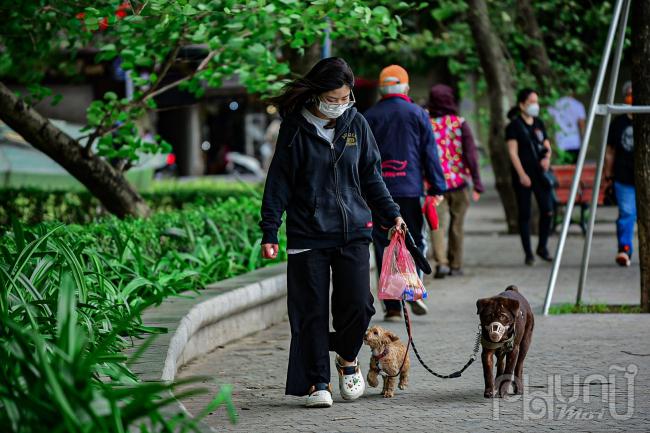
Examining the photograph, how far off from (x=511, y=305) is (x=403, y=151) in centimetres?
363

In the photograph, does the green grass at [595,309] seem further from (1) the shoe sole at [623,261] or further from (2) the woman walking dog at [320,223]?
(2) the woman walking dog at [320,223]

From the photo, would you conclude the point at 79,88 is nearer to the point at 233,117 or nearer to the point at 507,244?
the point at 507,244

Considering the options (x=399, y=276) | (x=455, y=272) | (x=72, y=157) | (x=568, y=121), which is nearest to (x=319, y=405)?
(x=399, y=276)

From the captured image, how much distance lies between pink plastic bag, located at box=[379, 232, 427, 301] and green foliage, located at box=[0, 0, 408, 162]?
8.78 ft

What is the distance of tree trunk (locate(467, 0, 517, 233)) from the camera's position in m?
17.3

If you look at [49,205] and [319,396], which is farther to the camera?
[49,205]

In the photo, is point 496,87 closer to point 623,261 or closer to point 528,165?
point 528,165

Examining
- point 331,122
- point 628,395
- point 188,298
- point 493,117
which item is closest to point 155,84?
point 188,298

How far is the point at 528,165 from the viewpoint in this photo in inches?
541

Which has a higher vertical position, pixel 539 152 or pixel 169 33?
pixel 169 33

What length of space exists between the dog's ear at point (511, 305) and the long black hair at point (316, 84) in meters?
1.33

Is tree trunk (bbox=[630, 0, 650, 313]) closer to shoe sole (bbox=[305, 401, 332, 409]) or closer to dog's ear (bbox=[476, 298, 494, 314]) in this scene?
dog's ear (bbox=[476, 298, 494, 314])

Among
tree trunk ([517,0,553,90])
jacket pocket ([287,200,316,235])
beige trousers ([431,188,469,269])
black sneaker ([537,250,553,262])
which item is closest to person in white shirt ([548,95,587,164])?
tree trunk ([517,0,553,90])

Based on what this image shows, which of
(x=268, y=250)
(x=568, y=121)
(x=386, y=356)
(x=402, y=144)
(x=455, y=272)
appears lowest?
(x=455, y=272)
